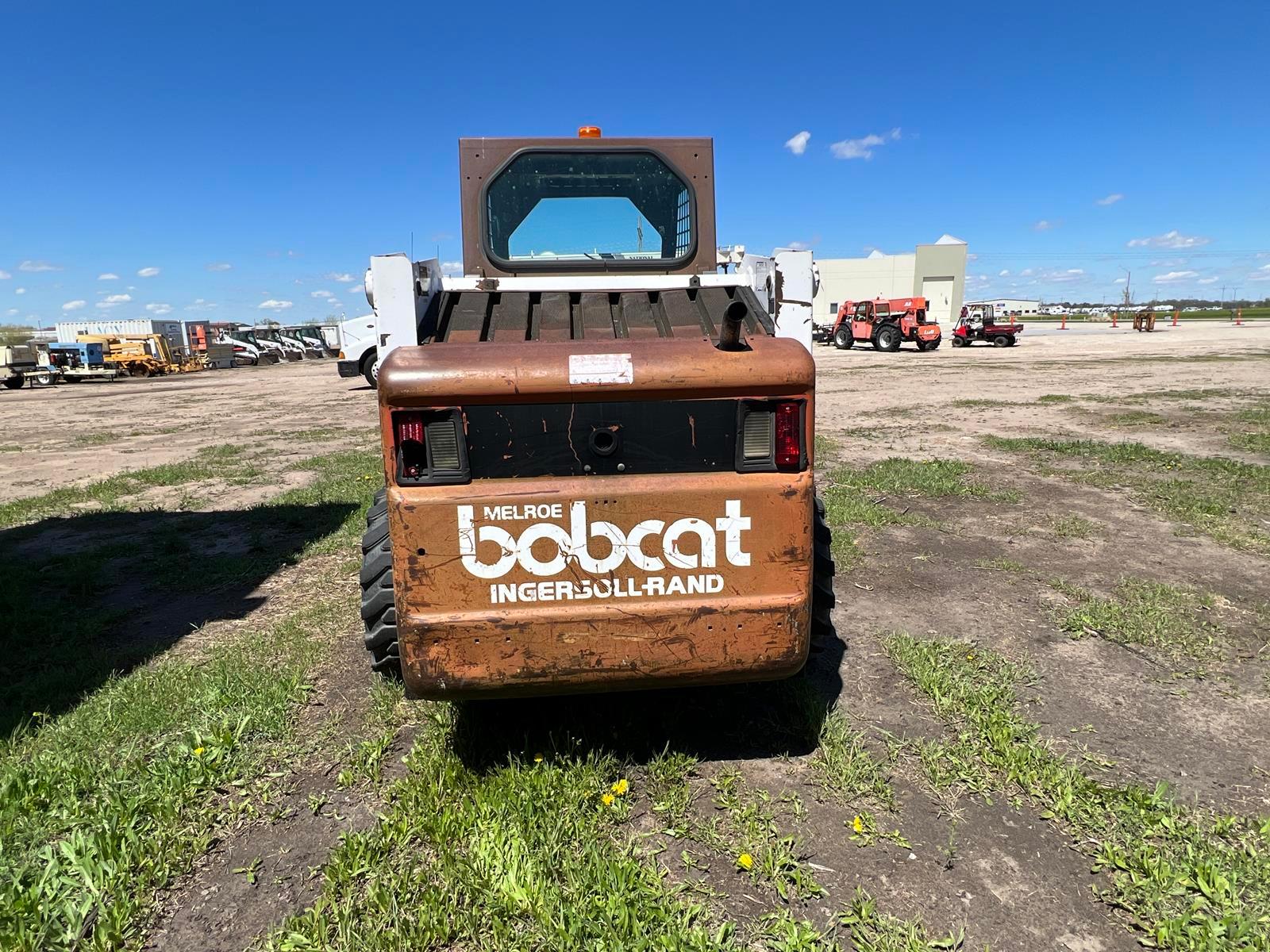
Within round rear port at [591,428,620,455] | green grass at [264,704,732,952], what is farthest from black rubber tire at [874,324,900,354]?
green grass at [264,704,732,952]

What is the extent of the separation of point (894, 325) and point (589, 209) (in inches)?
1207

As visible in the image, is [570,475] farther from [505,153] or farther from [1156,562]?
[1156,562]

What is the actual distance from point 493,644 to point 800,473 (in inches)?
45.1

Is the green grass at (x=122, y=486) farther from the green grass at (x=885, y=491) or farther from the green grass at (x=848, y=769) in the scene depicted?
the green grass at (x=848, y=769)

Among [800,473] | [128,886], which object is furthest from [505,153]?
[128,886]

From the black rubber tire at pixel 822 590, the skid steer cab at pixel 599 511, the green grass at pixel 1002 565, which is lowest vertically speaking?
the green grass at pixel 1002 565

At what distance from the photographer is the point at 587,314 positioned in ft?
10.0

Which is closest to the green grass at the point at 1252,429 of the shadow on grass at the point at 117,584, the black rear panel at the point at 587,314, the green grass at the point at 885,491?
the green grass at the point at 885,491

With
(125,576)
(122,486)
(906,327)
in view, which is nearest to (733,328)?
(125,576)

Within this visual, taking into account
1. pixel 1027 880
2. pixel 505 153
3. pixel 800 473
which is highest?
pixel 505 153

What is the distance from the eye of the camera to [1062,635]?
3.98 metres

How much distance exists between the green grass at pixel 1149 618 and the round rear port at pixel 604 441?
3072 millimetres

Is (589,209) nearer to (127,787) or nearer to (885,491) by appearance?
(127,787)

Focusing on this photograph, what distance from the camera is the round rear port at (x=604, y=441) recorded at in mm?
2355
